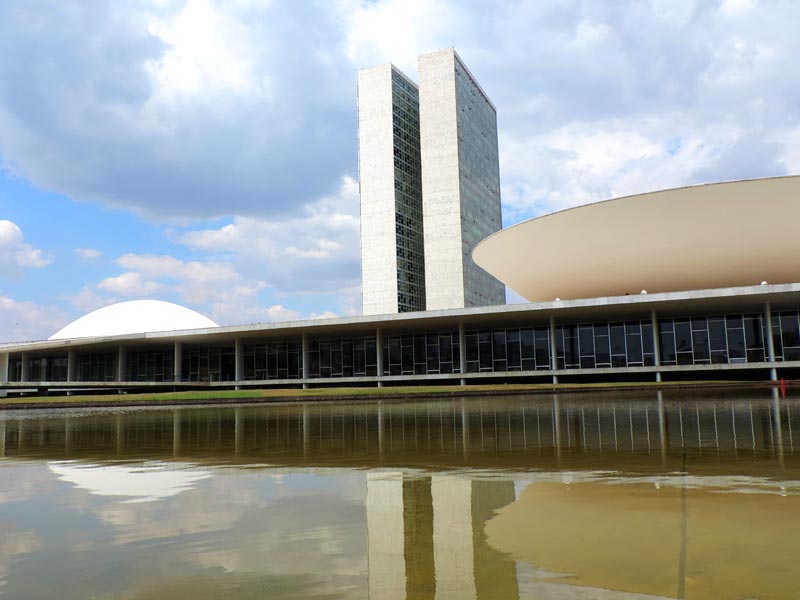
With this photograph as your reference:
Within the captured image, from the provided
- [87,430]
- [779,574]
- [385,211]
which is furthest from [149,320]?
[779,574]

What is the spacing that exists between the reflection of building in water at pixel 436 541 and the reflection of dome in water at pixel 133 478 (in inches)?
72.9

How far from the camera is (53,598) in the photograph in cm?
282

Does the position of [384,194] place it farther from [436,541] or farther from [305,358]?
[436,541]

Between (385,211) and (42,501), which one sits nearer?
(42,501)

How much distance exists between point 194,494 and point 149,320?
6960 cm

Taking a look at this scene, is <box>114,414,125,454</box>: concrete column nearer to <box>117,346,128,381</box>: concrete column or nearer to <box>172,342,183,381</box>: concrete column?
<box>172,342,183,381</box>: concrete column

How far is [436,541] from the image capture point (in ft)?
11.8

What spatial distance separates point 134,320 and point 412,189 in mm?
44252

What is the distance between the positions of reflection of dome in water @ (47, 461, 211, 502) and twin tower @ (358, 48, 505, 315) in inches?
3179

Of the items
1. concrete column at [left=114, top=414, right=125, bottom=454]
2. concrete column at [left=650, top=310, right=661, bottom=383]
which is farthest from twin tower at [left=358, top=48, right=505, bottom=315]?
concrete column at [left=114, top=414, right=125, bottom=454]

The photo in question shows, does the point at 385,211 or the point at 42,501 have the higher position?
the point at 385,211

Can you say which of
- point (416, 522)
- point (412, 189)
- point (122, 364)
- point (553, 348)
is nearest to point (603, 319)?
point (553, 348)

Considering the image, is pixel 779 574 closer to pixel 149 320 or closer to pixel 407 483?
pixel 407 483

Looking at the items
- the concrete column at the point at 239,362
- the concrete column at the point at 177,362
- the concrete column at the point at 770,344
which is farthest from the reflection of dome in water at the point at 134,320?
the concrete column at the point at 770,344
